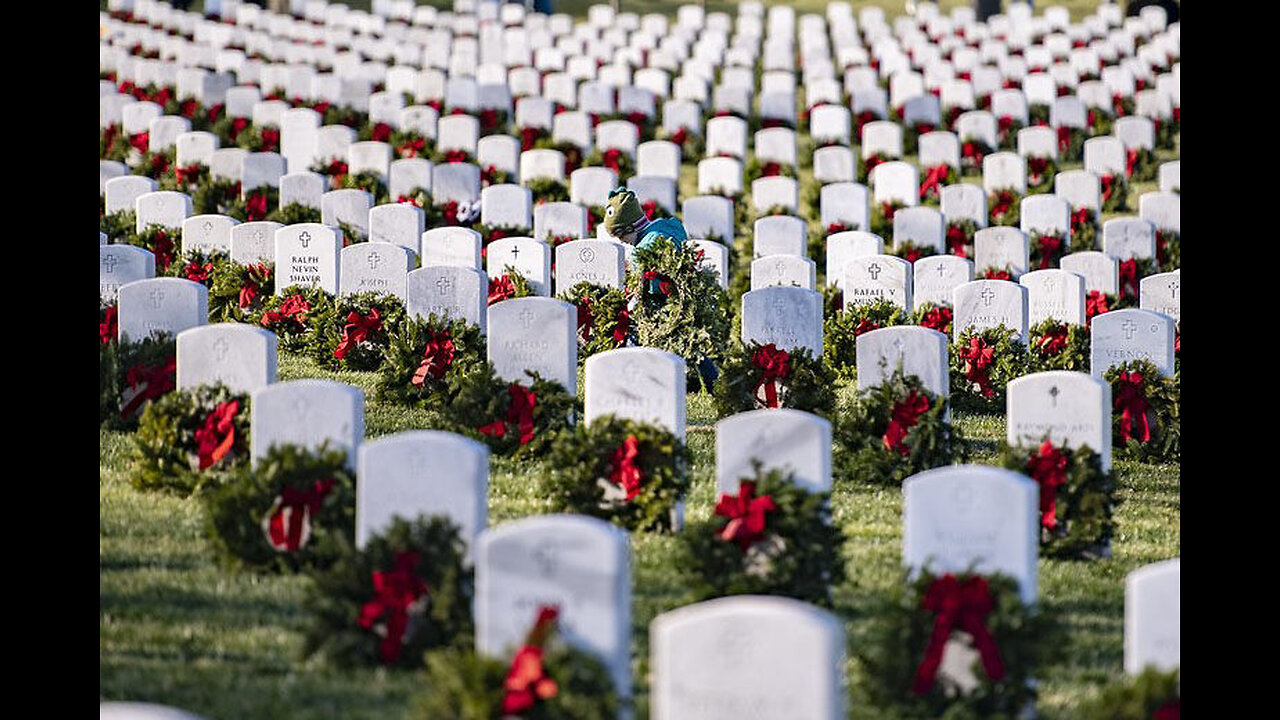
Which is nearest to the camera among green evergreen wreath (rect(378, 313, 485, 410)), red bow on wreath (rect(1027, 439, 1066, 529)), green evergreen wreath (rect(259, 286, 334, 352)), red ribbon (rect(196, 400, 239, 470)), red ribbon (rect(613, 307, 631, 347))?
red bow on wreath (rect(1027, 439, 1066, 529))

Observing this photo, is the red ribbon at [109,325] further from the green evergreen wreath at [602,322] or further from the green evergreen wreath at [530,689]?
the green evergreen wreath at [530,689]

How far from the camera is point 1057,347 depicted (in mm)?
12477

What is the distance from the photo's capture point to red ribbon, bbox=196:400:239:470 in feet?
30.5

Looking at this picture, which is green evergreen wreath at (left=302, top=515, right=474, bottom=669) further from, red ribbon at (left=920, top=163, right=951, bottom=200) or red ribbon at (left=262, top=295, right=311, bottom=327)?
red ribbon at (left=920, top=163, right=951, bottom=200)

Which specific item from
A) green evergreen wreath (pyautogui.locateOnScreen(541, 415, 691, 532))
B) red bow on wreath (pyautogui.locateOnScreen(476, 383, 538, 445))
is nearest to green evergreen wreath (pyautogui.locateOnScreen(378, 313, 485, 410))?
red bow on wreath (pyautogui.locateOnScreen(476, 383, 538, 445))

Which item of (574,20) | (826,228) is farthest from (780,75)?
(574,20)

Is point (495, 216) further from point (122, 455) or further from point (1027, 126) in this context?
point (1027, 126)

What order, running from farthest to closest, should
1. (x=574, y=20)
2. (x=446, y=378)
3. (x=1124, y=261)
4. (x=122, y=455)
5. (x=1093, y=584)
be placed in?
(x=574, y=20) < (x=1124, y=261) < (x=446, y=378) < (x=122, y=455) < (x=1093, y=584)

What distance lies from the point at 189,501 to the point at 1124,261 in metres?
9.50

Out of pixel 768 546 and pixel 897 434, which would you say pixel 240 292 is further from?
pixel 768 546

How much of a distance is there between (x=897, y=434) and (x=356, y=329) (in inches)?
170

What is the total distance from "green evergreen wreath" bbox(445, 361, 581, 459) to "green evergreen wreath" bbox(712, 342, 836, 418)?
4.05 ft

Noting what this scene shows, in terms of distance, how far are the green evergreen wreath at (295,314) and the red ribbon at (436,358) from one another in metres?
1.67

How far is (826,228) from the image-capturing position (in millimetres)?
17188
